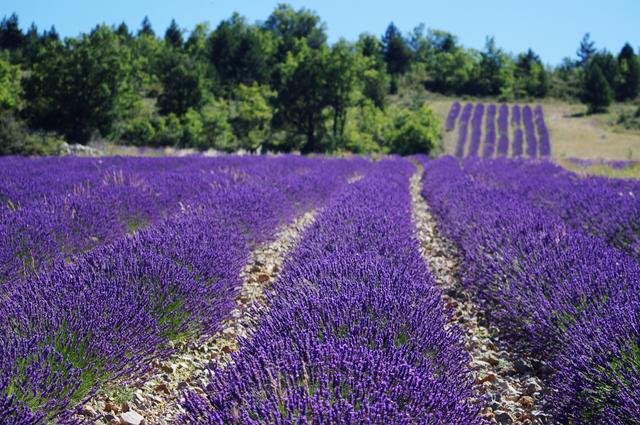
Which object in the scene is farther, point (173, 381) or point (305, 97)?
point (305, 97)

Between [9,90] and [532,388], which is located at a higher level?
[9,90]

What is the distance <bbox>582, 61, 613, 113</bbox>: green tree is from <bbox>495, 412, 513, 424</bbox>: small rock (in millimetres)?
47675

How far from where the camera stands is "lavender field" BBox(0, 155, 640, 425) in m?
1.67

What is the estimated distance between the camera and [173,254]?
130 inches

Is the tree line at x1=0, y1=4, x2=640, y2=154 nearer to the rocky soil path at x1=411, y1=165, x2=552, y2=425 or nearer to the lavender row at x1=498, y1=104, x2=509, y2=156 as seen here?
the lavender row at x1=498, y1=104, x2=509, y2=156

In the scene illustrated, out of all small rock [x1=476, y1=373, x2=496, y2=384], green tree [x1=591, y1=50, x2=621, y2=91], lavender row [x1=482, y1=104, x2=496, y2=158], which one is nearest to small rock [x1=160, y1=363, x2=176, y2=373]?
small rock [x1=476, y1=373, x2=496, y2=384]

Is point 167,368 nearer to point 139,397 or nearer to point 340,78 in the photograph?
point 139,397

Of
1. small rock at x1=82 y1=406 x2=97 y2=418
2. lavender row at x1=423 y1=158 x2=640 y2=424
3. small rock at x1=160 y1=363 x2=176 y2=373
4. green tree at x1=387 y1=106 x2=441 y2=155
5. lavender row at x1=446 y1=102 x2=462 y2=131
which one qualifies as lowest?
small rock at x1=160 y1=363 x2=176 y2=373

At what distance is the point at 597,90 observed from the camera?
44219mm

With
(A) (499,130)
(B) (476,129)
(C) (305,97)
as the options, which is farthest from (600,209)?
(A) (499,130)

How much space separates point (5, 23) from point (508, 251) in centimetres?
7040

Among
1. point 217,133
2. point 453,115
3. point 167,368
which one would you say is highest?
point 453,115

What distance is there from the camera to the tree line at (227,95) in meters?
23.1

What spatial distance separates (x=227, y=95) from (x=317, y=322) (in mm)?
41150
